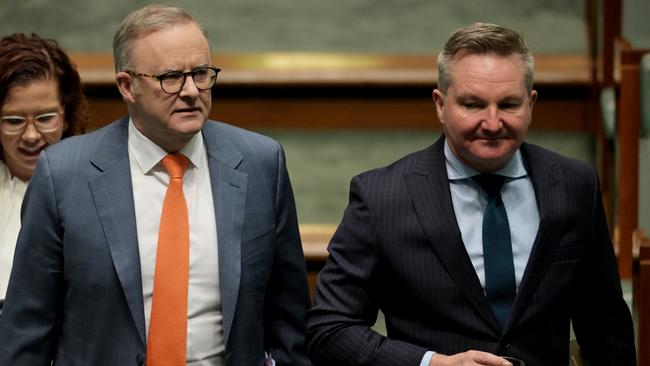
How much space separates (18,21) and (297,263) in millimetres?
1395

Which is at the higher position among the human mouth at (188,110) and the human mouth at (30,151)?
the human mouth at (188,110)

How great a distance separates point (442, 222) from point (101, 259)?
35 centimetres

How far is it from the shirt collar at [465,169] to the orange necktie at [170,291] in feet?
0.91

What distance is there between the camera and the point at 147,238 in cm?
148

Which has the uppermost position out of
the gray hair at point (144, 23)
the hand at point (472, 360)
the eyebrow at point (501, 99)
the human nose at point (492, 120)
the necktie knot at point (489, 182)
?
the gray hair at point (144, 23)

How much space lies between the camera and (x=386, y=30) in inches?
109

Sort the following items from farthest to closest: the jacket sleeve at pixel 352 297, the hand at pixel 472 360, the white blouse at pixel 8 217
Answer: the white blouse at pixel 8 217
the jacket sleeve at pixel 352 297
the hand at pixel 472 360

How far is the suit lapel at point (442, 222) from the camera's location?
1.43m

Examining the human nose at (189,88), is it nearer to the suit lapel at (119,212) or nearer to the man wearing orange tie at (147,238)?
the man wearing orange tie at (147,238)

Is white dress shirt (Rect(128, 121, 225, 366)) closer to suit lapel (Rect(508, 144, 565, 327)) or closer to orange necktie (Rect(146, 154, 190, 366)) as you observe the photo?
orange necktie (Rect(146, 154, 190, 366))

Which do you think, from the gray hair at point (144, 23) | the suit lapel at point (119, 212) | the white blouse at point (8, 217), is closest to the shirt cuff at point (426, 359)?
the suit lapel at point (119, 212)

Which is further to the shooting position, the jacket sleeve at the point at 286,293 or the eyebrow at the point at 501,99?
the jacket sleeve at the point at 286,293

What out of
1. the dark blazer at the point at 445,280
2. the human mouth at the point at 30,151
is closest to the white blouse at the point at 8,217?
the human mouth at the point at 30,151

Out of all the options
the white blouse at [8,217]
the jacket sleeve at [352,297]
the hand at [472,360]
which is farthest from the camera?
the white blouse at [8,217]
